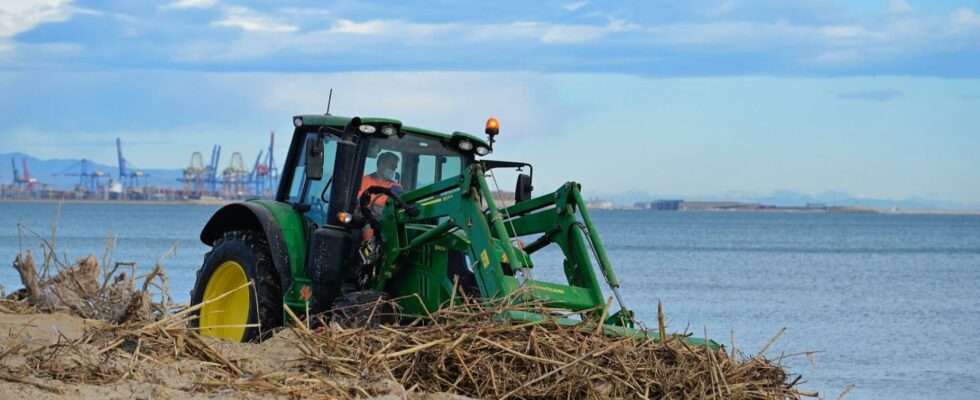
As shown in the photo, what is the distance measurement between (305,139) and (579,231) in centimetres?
276

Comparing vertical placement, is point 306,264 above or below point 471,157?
below

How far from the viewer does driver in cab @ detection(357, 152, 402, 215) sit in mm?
9547

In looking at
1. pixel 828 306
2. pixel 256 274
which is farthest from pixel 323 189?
pixel 828 306

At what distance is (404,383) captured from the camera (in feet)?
23.1

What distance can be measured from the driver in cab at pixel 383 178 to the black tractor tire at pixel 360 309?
32.7 inches

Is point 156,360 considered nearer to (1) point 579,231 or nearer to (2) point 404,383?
(2) point 404,383

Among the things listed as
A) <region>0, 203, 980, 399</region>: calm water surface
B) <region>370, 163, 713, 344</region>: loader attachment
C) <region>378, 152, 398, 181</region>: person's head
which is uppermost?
<region>378, 152, 398, 181</region>: person's head

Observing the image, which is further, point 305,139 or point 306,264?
point 305,139

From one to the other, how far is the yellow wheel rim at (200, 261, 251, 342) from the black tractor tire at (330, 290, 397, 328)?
4.85 ft

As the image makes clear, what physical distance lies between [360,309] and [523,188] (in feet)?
6.66

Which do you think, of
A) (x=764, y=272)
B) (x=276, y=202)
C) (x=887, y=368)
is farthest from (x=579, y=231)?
(x=764, y=272)

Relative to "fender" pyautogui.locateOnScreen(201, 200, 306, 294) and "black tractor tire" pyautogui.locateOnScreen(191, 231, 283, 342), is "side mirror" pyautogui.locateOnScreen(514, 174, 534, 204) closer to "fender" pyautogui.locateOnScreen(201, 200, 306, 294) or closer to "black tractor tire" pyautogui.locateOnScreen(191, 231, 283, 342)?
"fender" pyautogui.locateOnScreen(201, 200, 306, 294)

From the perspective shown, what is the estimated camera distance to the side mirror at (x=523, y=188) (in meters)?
9.91

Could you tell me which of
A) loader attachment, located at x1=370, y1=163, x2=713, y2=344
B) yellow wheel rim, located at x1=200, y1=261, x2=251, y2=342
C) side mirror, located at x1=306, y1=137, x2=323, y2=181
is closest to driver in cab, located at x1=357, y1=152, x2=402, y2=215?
loader attachment, located at x1=370, y1=163, x2=713, y2=344
